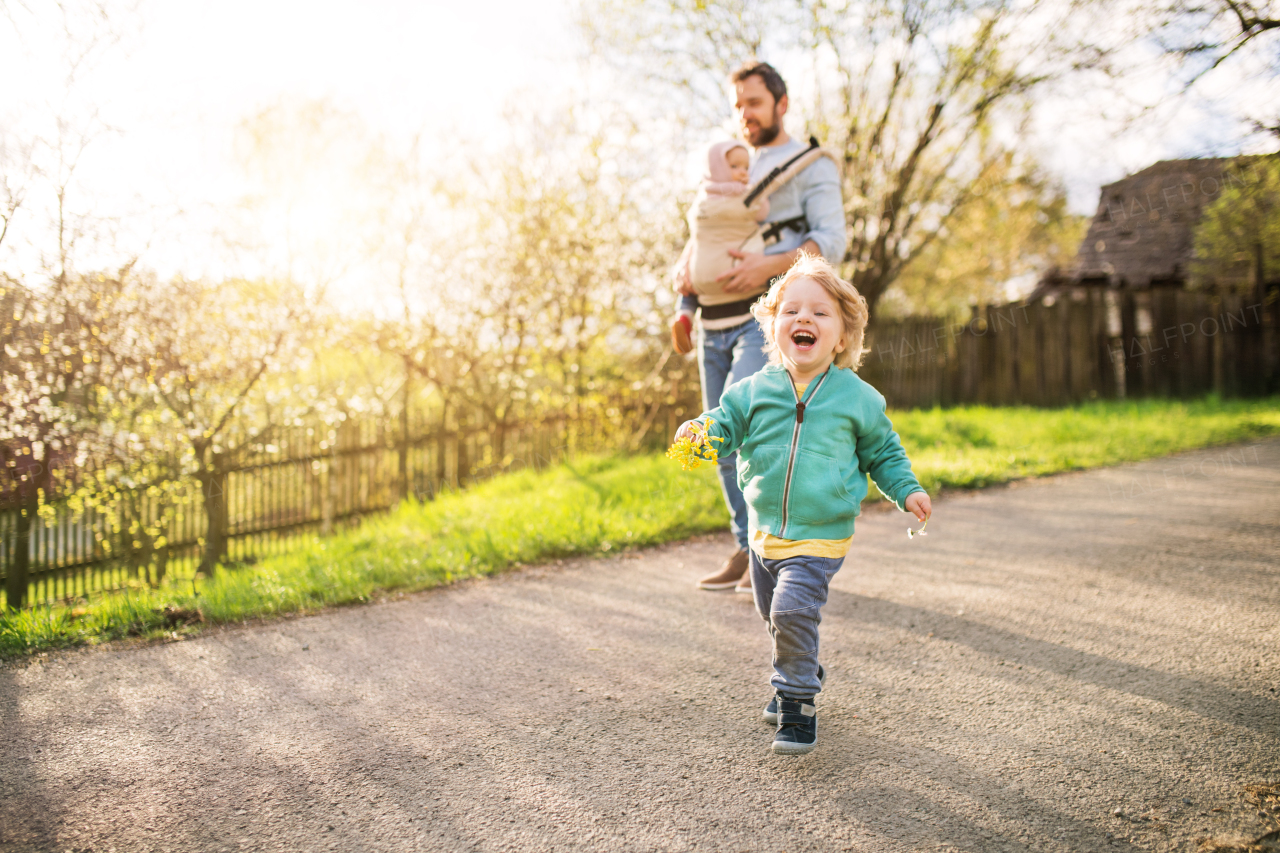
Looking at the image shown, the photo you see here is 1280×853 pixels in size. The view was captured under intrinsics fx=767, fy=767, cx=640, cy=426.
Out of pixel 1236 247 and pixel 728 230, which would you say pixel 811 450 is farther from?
pixel 1236 247

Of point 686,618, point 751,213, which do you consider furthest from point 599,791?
point 751,213

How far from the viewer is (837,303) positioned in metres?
2.38

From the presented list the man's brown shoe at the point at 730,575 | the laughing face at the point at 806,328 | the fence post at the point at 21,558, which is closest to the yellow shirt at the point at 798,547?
the laughing face at the point at 806,328

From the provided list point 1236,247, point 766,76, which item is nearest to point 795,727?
point 766,76

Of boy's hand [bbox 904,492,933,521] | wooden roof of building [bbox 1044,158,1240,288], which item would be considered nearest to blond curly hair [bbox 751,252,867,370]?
boy's hand [bbox 904,492,933,521]

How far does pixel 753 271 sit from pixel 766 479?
1.35 m

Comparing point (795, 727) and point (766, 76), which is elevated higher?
point (766, 76)

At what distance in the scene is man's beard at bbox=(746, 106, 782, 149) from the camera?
3.52m

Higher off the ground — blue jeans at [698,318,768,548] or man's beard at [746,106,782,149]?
man's beard at [746,106,782,149]

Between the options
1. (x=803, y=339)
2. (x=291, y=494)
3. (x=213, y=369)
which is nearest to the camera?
(x=803, y=339)

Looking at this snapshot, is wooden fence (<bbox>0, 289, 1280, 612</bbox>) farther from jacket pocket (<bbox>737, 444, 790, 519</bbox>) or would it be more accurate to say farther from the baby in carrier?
jacket pocket (<bbox>737, 444, 790, 519</bbox>)

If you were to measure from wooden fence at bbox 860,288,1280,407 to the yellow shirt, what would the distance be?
10699 mm

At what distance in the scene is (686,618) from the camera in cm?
322

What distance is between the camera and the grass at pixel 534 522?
333 cm
